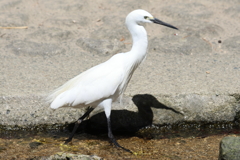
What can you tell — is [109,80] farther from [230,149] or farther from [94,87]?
[230,149]

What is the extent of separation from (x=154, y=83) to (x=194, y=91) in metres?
0.51

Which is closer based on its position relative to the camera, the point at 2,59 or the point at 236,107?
the point at 236,107

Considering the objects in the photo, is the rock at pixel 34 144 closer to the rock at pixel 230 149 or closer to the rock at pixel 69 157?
the rock at pixel 69 157

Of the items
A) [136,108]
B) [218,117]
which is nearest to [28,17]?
[136,108]

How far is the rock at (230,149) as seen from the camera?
2684mm

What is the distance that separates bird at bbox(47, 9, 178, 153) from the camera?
3.55m

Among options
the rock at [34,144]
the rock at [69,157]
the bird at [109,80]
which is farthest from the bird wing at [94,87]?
the rock at [69,157]

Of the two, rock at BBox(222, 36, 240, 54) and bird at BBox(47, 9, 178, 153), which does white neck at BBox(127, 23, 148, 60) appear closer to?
bird at BBox(47, 9, 178, 153)

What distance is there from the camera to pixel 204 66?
16.2ft

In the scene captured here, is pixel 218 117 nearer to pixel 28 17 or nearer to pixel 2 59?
pixel 2 59

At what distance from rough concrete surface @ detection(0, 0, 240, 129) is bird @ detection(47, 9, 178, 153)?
0.40 meters

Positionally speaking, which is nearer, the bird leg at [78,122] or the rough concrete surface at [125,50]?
the bird leg at [78,122]

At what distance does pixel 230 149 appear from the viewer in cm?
273

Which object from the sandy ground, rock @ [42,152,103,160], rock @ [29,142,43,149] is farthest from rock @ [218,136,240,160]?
rock @ [29,142,43,149]
